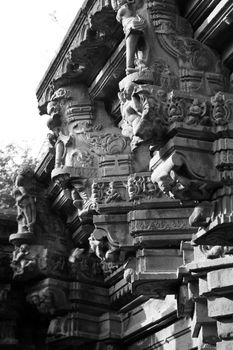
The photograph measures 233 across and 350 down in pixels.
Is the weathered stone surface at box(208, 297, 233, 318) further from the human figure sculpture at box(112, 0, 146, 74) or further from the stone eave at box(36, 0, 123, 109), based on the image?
the stone eave at box(36, 0, 123, 109)

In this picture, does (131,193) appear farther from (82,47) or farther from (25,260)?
(25,260)

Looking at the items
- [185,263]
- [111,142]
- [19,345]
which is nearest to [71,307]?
[19,345]

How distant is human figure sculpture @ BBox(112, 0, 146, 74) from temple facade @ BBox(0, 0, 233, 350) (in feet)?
0.04

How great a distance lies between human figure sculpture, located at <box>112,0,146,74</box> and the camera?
7.91 m

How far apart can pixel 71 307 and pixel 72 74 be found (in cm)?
372

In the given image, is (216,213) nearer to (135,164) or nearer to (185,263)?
(185,263)

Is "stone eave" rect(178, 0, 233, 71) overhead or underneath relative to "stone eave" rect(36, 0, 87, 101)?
underneath

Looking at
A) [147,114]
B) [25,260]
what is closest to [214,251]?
[147,114]

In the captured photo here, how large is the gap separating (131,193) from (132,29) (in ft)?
5.68

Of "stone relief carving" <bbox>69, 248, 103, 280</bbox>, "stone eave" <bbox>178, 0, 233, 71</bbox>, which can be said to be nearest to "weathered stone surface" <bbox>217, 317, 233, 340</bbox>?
"stone eave" <bbox>178, 0, 233, 71</bbox>

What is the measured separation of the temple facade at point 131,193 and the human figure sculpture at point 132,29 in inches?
0.5

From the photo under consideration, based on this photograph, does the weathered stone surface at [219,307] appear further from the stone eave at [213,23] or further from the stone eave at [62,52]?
the stone eave at [62,52]

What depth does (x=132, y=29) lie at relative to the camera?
26.1ft

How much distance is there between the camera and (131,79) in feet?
25.2
